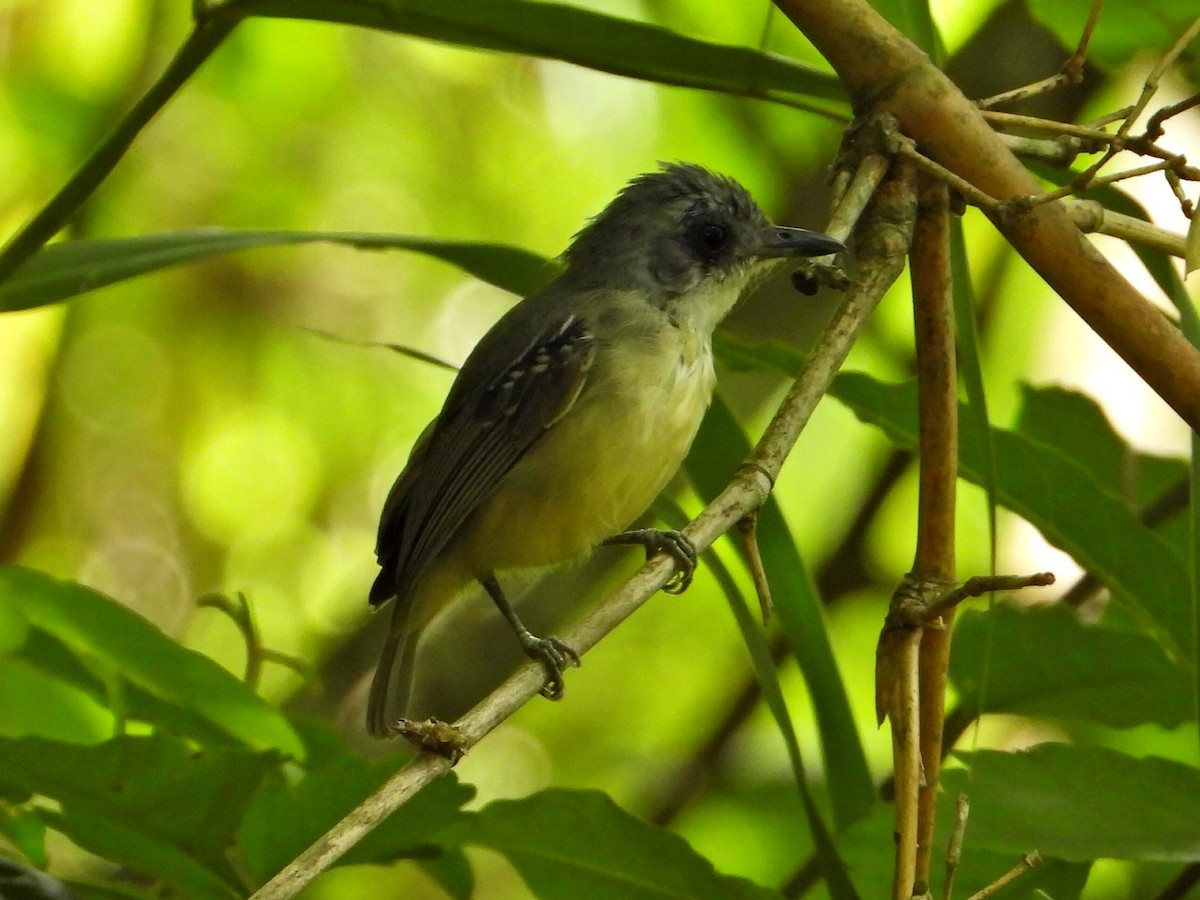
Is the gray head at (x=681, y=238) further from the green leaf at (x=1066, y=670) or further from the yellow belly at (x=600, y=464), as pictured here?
the green leaf at (x=1066, y=670)

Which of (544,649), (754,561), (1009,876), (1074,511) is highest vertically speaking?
(1074,511)

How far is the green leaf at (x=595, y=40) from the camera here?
182cm

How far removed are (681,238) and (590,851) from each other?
59.0 inches

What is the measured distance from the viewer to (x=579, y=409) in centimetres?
263

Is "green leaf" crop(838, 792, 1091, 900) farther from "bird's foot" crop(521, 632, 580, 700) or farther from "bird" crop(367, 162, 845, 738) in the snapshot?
"bird" crop(367, 162, 845, 738)

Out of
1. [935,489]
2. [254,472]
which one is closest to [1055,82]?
[935,489]

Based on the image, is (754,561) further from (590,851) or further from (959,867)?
(959,867)

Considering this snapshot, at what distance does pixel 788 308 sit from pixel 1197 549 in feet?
5.55

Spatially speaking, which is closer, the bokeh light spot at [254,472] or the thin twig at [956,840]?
the thin twig at [956,840]

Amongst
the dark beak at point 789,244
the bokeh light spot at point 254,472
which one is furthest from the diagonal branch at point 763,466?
the bokeh light spot at point 254,472

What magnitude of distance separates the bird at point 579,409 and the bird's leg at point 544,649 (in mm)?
12

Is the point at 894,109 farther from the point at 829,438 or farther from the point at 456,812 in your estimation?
the point at 829,438

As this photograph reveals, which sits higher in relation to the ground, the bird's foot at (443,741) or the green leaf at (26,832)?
the green leaf at (26,832)

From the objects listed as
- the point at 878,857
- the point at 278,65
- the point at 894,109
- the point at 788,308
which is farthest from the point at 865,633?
the point at 278,65
